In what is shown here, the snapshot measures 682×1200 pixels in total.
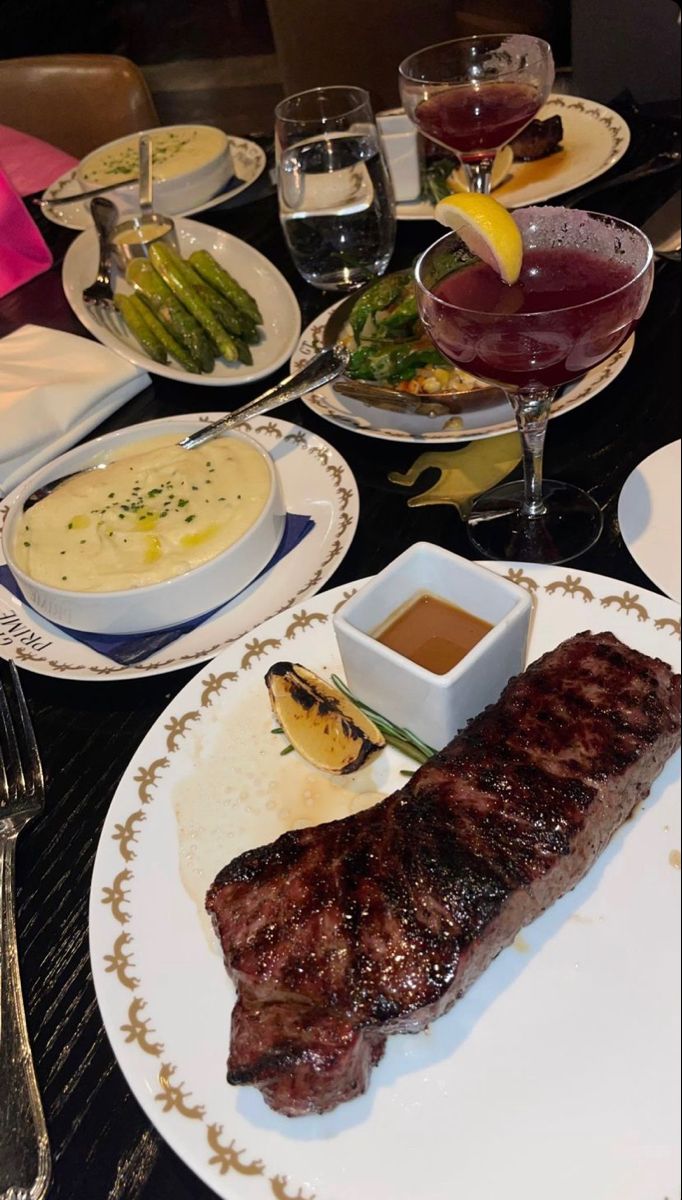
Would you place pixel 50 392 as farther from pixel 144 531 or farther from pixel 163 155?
pixel 163 155

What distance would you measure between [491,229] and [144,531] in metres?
0.89

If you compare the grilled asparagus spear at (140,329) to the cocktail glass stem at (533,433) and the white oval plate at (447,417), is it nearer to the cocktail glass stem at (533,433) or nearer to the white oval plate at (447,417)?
the white oval plate at (447,417)

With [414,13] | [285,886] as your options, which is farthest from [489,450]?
[414,13]

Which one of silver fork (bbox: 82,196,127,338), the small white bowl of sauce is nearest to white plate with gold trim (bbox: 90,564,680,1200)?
the small white bowl of sauce

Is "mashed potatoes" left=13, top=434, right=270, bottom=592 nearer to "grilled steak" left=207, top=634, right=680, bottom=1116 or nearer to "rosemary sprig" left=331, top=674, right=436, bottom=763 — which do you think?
"rosemary sprig" left=331, top=674, right=436, bottom=763

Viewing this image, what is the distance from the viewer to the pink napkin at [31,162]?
116 inches

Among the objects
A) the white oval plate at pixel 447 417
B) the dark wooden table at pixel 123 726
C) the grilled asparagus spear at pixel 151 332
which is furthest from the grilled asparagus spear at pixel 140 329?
the white oval plate at pixel 447 417

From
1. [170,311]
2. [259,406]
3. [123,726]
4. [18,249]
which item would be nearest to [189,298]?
[170,311]

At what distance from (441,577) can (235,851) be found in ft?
1.86

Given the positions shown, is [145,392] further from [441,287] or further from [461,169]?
[461,169]

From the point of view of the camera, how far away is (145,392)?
2.42 meters

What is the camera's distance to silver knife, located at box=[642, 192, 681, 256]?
2.37 m

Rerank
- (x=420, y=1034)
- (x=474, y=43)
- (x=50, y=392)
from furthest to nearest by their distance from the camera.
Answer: (x=474, y=43)
(x=50, y=392)
(x=420, y=1034)

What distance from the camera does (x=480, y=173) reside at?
2553 millimetres
